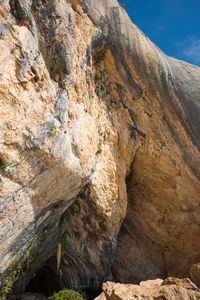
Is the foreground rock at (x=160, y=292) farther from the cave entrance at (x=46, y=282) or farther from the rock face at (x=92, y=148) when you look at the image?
the cave entrance at (x=46, y=282)

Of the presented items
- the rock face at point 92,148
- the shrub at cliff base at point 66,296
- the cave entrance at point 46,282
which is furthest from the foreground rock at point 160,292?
the cave entrance at point 46,282

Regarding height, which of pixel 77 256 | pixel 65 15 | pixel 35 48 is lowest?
pixel 77 256

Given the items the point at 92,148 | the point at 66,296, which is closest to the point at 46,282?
the point at 66,296

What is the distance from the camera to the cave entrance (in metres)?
11.3

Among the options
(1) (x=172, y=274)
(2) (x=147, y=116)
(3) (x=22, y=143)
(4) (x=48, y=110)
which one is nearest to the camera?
(3) (x=22, y=143)

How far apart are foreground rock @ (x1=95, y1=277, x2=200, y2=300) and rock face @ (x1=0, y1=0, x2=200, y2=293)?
2.64m

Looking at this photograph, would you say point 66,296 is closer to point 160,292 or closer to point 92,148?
point 160,292

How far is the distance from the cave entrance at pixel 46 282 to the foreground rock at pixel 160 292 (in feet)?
17.9

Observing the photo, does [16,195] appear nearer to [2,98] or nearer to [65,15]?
[2,98]

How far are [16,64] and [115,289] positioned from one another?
6.68m

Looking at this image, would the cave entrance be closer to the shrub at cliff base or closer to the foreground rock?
the shrub at cliff base

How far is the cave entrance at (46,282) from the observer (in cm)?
1126

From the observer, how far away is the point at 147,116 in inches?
398

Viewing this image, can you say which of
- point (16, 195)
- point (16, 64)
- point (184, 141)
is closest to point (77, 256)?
point (16, 195)
